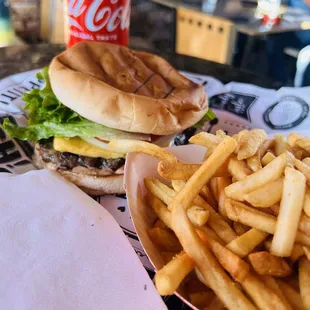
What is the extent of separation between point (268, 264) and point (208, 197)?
1.11 ft

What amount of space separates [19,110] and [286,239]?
1.60 meters

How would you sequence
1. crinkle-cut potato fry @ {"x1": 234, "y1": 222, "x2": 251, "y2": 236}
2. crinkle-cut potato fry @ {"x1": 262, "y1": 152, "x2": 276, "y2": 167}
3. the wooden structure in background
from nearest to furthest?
crinkle-cut potato fry @ {"x1": 234, "y1": 222, "x2": 251, "y2": 236}, crinkle-cut potato fry @ {"x1": 262, "y1": 152, "x2": 276, "y2": 167}, the wooden structure in background

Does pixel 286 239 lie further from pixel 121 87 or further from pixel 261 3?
pixel 261 3

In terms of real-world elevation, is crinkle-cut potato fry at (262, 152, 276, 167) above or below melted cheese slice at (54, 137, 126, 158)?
above

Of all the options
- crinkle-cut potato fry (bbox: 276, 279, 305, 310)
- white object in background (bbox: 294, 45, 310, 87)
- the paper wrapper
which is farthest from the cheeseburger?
white object in background (bbox: 294, 45, 310, 87)

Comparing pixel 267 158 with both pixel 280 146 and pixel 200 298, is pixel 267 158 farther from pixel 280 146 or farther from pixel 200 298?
pixel 200 298

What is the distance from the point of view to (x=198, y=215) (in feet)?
3.92

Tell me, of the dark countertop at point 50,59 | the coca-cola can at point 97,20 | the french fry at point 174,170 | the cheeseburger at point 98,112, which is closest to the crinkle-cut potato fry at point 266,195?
the french fry at point 174,170

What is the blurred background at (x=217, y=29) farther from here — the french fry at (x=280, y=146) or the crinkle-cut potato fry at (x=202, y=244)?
the crinkle-cut potato fry at (x=202, y=244)

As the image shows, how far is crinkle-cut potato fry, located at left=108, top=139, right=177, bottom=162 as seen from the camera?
1.42 metres

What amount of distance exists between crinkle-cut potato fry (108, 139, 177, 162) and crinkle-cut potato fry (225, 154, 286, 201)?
253 mm

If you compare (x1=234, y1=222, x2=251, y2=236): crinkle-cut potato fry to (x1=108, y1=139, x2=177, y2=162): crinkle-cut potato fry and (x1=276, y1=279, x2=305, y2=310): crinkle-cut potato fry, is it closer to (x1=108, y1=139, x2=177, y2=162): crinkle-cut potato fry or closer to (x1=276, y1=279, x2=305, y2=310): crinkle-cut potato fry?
(x1=276, y1=279, x2=305, y2=310): crinkle-cut potato fry

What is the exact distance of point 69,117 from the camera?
6.20ft

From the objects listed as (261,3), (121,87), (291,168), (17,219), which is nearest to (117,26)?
(121,87)
